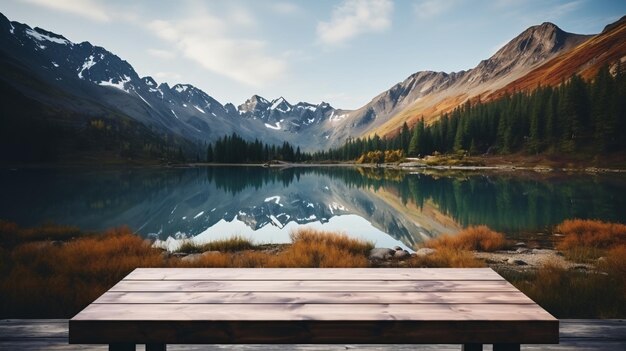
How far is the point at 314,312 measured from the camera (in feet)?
7.27

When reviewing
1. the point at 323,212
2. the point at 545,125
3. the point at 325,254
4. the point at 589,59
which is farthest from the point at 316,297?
the point at 589,59

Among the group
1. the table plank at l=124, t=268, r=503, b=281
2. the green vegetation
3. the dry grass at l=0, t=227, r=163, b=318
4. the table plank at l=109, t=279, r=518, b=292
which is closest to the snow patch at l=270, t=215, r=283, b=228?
the dry grass at l=0, t=227, r=163, b=318

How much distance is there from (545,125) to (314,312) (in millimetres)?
94674

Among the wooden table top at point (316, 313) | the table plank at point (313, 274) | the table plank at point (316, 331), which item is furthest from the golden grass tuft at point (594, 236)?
the table plank at point (316, 331)

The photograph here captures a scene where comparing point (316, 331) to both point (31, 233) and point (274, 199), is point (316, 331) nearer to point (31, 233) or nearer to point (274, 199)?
point (31, 233)

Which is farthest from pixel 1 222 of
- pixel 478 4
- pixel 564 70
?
pixel 564 70

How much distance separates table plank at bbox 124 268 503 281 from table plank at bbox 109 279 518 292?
0.25 ft

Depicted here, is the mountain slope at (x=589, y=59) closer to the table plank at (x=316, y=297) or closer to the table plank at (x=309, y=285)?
the table plank at (x=309, y=285)

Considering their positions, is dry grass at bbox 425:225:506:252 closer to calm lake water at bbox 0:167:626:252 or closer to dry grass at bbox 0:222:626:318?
dry grass at bbox 0:222:626:318

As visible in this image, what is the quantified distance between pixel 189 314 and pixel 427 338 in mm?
1386

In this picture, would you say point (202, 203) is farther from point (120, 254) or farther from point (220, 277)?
point (220, 277)

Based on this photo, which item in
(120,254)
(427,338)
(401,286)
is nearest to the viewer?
(427,338)

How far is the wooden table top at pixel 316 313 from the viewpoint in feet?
6.84

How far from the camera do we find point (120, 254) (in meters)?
9.44
